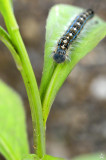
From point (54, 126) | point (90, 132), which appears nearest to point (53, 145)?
point (54, 126)

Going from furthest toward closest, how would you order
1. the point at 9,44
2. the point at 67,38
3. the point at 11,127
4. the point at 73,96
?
the point at 73,96, the point at 11,127, the point at 67,38, the point at 9,44

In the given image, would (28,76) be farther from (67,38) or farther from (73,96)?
(73,96)

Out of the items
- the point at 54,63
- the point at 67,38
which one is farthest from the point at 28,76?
the point at 67,38

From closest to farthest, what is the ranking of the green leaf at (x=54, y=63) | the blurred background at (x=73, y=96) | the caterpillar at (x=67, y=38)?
1. the green leaf at (x=54, y=63)
2. the caterpillar at (x=67, y=38)
3. the blurred background at (x=73, y=96)

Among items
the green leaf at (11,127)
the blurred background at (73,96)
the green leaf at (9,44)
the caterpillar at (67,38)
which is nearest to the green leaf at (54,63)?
the caterpillar at (67,38)

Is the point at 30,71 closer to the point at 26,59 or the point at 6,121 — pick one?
the point at 26,59

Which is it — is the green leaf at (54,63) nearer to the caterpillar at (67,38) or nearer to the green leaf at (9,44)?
the caterpillar at (67,38)
